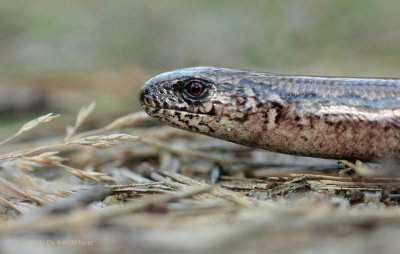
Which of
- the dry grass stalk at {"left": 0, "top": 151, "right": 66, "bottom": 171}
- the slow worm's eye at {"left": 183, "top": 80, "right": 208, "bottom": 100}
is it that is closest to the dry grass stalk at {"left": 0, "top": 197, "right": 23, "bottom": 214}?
the dry grass stalk at {"left": 0, "top": 151, "right": 66, "bottom": 171}

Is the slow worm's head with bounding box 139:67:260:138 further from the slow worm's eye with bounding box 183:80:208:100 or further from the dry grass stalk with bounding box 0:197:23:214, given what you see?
the dry grass stalk with bounding box 0:197:23:214

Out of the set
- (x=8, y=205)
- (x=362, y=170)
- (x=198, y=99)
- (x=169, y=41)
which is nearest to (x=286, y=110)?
(x=198, y=99)

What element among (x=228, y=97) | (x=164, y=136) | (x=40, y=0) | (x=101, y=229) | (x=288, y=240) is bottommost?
(x=101, y=229)

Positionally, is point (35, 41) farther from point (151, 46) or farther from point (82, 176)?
point (82, 176)

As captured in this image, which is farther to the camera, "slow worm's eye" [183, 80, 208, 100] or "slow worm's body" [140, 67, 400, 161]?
"slow worm's eye" [183, 80, 208, 100]

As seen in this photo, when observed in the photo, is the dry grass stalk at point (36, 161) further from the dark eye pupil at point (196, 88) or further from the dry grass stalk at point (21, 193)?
the dark eye pupil at point (196, 88)

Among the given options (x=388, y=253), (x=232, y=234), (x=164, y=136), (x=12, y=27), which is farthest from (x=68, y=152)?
(x=12, y=27)

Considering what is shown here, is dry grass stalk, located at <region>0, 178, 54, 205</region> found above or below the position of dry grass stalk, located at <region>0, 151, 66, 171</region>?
below

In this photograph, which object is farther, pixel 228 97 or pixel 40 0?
pixel 40 0

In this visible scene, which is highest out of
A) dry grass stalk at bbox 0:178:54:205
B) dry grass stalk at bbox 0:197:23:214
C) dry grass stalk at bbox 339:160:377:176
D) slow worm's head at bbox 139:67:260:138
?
slow worm's head at bbox 139:67:260:138
